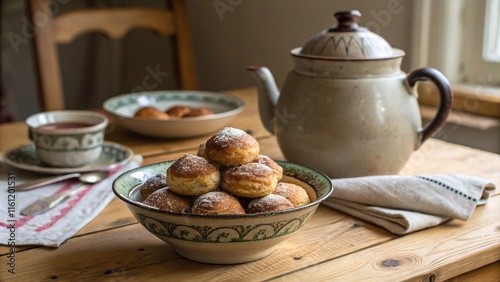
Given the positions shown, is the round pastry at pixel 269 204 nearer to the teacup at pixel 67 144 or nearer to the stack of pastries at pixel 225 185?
the stack of pastries at pixel 225 185

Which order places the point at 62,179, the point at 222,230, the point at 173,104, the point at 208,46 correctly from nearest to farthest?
the point at 222,230 → the point at 62,179 → the point at 173,104 → the point at 208,46

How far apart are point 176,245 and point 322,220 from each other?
0.23 meters

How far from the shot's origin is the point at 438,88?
90 centimetres

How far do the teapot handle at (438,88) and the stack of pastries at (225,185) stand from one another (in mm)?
317

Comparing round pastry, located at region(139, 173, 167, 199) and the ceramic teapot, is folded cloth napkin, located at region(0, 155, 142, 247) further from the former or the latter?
the ceramic teapot

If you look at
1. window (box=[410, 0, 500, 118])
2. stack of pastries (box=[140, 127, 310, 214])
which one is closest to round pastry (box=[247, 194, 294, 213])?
stack of pastries (box=[140, 127, 310, 214])

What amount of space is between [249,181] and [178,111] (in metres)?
0.61

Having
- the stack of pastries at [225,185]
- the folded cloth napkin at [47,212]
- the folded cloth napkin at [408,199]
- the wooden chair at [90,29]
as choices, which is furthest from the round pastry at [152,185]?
the wooden chair at [90,29]

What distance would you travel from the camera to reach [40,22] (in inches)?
60.6

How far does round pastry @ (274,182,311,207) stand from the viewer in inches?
26.6

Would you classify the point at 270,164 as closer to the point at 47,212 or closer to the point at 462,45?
the point at 47,212

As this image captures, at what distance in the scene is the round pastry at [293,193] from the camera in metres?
0.68

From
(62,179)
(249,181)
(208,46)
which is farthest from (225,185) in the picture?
(208,46)

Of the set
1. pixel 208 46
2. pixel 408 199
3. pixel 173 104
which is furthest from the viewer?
pixel 208 46
